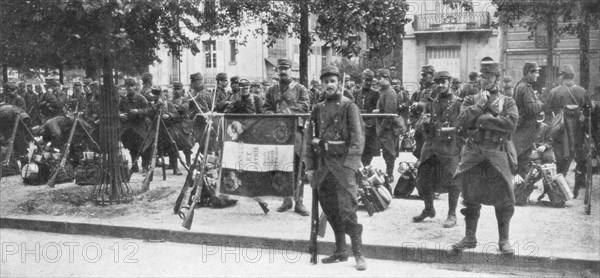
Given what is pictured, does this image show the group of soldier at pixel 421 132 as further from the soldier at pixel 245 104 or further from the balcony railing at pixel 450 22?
the balcony railing at pixel 450 22

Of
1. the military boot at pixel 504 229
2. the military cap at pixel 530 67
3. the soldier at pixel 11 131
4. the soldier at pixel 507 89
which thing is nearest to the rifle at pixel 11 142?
the soldier at pixel 11 131

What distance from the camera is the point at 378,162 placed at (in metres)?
15.0

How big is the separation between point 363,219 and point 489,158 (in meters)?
2.25

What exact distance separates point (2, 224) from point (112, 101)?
92.7 inches

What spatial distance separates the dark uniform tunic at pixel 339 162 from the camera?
685 cm

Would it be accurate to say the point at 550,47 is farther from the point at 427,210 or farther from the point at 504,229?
the point at 504,229

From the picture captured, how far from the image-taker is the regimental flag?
9.02 m

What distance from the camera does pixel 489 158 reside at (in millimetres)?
7035

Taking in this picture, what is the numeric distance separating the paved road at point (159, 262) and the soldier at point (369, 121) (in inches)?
154

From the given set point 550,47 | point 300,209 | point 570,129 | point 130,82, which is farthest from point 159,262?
point 550,47

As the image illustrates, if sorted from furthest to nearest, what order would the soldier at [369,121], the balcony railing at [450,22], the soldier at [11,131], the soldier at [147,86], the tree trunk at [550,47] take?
the balcony railing at [450,22] → the tree trunk at [550,47] → the soldier at [147,86] → the soldier at [11,131] → the soldier at [369,121]

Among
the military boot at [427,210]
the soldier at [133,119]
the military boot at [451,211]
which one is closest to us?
the military boot at [451,211]

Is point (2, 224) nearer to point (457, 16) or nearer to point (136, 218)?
point (136, 218)

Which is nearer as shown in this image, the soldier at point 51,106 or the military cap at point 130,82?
the military cap at point 130,82
